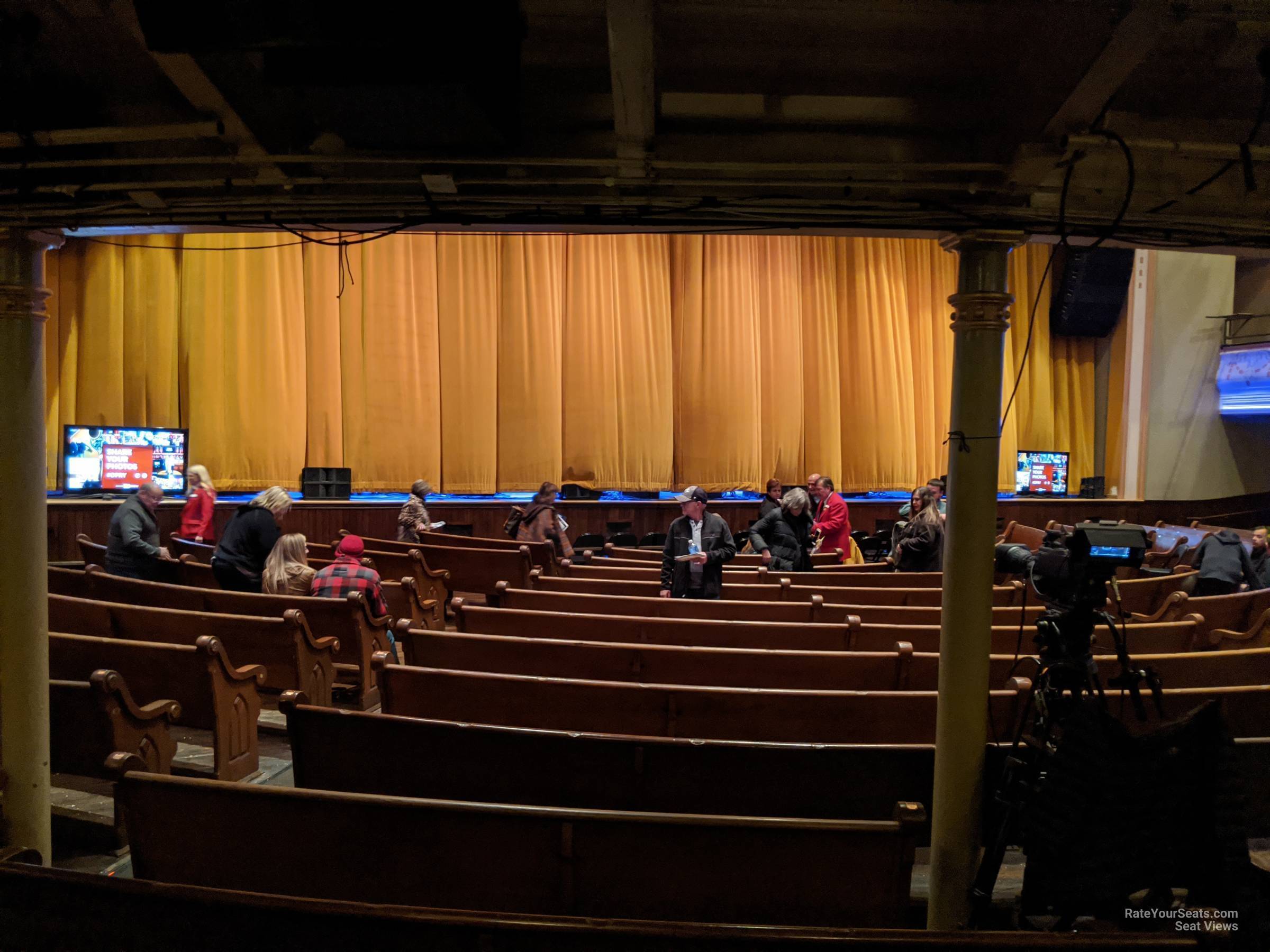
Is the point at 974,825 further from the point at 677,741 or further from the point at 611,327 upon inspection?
the point at 611,327

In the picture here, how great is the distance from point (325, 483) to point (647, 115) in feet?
31.1

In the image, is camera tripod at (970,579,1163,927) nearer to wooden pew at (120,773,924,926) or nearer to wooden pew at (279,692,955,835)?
wooden pew at (279,692,955,835)

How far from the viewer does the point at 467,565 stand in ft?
24.6

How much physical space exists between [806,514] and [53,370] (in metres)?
9.52

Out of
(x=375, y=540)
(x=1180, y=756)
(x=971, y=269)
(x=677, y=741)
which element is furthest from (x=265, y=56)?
(x=375, y=540)

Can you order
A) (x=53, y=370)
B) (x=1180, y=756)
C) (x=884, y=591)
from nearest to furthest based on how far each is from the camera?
(x=1180, y=756)
(x=884, y=591)
(x=53, y=370)

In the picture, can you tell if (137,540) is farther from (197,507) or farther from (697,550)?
(697,550)

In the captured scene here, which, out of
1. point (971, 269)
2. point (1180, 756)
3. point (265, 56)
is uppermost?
point (265, 56)

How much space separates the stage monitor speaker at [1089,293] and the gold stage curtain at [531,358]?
519 mm

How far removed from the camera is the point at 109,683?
10.0 ft

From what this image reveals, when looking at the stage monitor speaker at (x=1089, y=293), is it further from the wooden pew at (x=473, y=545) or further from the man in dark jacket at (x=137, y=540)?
the man in dark jacket at (x=137, y=540)

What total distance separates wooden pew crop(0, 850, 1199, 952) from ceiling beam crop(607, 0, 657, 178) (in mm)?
1981

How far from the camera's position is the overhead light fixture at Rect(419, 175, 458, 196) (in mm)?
2582

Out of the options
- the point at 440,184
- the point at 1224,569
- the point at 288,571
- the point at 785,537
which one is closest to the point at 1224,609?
the point at 1224,569
